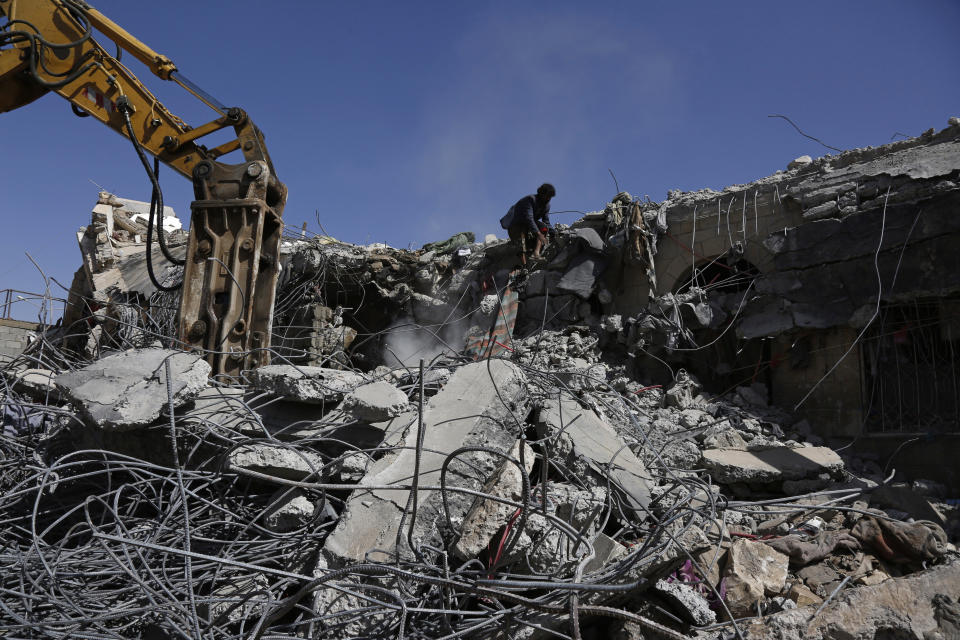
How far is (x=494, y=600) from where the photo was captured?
2.38 m

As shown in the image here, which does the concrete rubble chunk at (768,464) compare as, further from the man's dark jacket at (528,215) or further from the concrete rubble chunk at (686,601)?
the man's dark jacket at (528,215)

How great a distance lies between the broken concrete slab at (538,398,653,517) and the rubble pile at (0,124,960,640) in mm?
17

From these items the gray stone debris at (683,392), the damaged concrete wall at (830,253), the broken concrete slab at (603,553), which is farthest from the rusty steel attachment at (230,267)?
the damaged concrete wall at (830,253)

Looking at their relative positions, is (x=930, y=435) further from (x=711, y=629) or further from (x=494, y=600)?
(x=494, y=600)

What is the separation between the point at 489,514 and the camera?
8.70ft

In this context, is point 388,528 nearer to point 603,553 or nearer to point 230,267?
point 603,553

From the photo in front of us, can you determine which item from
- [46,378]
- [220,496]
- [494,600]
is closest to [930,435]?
[494,600]

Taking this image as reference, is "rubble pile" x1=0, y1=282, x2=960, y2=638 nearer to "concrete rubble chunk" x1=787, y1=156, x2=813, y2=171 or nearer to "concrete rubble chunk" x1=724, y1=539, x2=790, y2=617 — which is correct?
"concrete rubble chunk" x1=724, y1=539, x2=790, y2=617

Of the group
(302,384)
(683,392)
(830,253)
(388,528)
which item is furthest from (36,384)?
(830,253)

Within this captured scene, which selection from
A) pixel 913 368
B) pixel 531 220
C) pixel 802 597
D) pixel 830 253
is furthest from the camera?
pixel 531 220

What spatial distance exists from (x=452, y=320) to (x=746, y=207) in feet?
16.8

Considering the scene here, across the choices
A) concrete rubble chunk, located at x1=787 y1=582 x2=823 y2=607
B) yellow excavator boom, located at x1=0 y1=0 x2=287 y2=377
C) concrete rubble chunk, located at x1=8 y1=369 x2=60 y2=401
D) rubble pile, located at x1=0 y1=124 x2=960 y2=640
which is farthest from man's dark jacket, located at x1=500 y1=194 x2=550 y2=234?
concrete rubble chunk, located at x1=787 y1=582 x2=823 y2=607

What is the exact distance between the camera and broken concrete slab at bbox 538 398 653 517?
3.32 metres

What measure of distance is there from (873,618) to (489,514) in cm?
172
